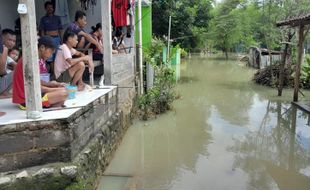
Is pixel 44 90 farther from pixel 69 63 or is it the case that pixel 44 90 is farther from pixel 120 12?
pixel 120 12

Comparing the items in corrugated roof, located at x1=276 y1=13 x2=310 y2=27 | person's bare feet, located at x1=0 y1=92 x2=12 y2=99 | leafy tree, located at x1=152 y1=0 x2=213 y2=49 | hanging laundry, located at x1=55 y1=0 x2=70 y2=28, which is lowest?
person's bare feet, located at x1=0 y1=92 x2=12 y2=99

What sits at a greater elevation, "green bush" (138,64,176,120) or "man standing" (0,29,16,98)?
"man standing" (0,29,16,98)

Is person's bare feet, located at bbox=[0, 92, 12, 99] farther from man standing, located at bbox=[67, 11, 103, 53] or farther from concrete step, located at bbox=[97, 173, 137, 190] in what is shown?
concrete step, located at bbox=[97, 173, 137, 190]

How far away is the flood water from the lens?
4852 millimetres

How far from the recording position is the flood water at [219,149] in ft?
15.9

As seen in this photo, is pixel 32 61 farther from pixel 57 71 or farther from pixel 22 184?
pixel 57 71

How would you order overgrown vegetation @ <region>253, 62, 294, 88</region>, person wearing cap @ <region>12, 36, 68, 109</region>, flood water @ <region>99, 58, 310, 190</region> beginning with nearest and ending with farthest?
person wearing cap @ <region>12, 36, 68, 109</region>, flood water @ <region>99, 58, 310, 190</region>, overgrown vegetation @ <region>253, 62, 294, 88</region>

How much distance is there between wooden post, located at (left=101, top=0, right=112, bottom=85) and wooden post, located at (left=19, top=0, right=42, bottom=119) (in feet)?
8.58

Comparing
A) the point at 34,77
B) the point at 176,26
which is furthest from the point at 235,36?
the point at 34,77

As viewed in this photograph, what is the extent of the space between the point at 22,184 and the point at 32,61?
133 cm

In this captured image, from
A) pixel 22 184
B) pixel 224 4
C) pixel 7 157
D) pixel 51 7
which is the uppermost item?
Answer: pixel 224 4

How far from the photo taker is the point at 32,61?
12.0ft

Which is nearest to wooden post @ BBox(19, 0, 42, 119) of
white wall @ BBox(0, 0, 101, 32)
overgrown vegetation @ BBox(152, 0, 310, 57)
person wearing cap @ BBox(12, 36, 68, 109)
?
person wearing cap @ BBox(12, 36, 68, 109)

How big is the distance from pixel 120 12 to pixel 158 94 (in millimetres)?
2292
